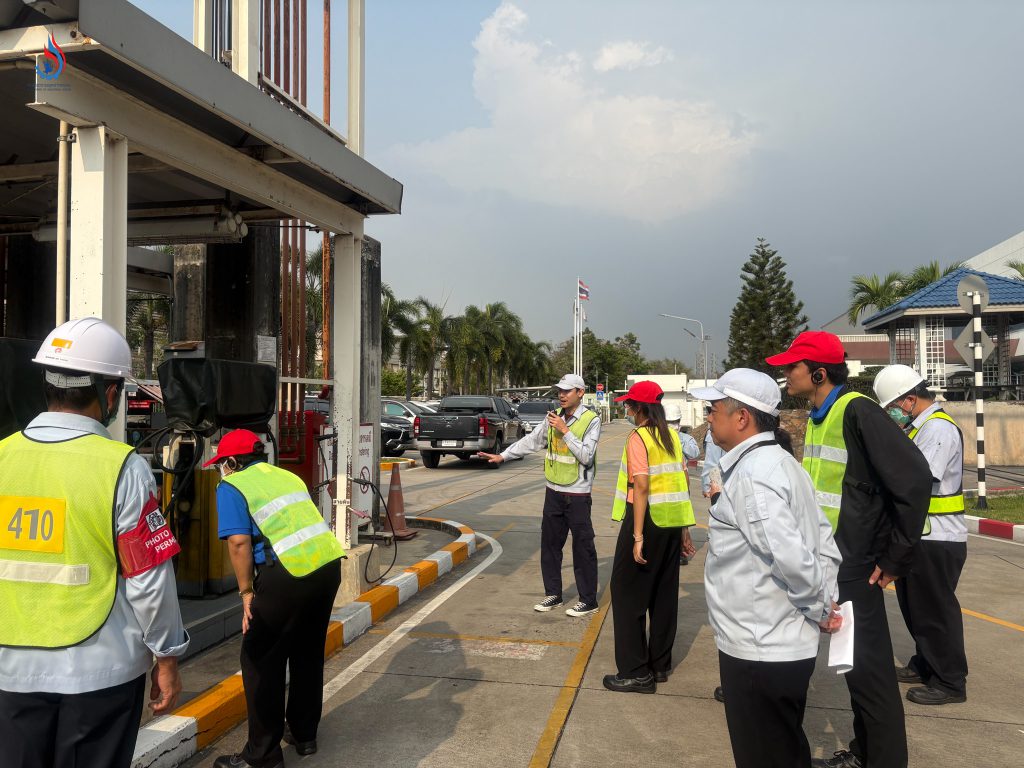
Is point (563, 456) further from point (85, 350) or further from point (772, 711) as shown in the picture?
point (85, 350)

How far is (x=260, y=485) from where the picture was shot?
3.66 meters

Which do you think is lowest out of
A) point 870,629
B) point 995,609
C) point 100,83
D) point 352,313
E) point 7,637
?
point 995,609

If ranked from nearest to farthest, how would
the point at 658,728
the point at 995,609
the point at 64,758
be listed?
the point at 64,758 < the point at 658,728 < the point at 995,609

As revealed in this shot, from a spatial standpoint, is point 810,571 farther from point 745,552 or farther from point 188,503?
point 188,503

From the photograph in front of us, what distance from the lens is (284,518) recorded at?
3.67 m

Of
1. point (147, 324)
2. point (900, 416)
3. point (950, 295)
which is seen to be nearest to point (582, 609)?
point (900, 416)

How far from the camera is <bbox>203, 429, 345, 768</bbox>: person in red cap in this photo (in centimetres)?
362

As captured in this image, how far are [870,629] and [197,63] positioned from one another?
4.74 metres

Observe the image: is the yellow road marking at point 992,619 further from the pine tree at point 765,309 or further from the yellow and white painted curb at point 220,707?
the pine tree at point 765,309

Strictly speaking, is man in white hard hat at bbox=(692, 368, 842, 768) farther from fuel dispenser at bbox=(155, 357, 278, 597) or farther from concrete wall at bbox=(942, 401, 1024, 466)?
concrete wall at bbox=(942, 401, 1024, 466)

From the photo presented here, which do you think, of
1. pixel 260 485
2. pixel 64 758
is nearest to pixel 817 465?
pixel 260 485

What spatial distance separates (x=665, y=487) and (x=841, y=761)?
6.02 feet

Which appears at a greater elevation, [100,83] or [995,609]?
[100,83]

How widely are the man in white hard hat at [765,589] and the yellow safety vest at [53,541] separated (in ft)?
6.49
